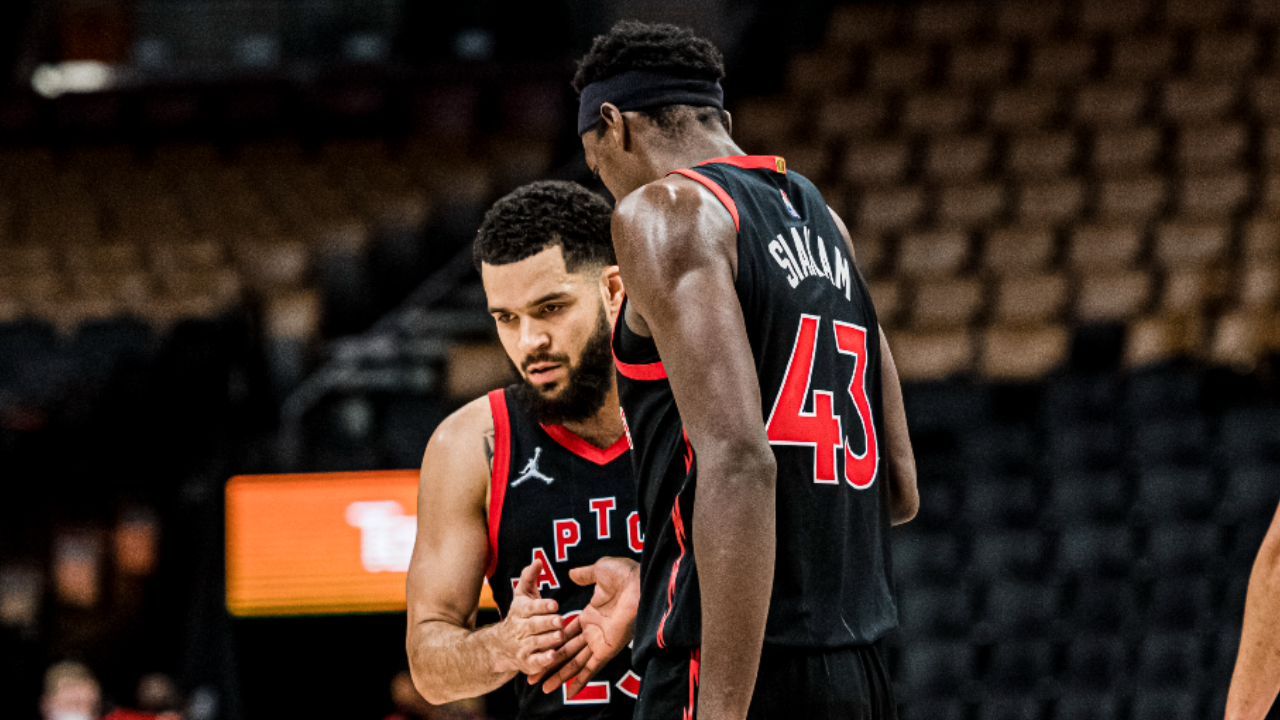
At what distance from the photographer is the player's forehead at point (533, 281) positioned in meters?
2.75

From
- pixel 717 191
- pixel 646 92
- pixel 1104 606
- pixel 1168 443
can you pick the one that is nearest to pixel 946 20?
pixel 1168 443

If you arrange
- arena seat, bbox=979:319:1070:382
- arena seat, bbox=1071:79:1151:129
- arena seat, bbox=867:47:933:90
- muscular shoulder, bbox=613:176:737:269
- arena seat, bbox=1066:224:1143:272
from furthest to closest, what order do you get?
1. arena seat, bbox=867:47:933:90
2. arena seat, bbox=1071:79:1151:129
3. arena seat, bbox=1066:224:1143:272
4. arena seat, bbox=979:319:1070:382
5. muscular shoulder, bbox=613:176:737:269

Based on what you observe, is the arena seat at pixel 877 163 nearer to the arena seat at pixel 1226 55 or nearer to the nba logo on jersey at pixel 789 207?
the arena seat at pixel 1226 55

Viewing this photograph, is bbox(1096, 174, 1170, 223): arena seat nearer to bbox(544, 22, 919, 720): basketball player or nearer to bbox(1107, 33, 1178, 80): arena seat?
→ bbox(1107, 33, 1178, 80): arena seat

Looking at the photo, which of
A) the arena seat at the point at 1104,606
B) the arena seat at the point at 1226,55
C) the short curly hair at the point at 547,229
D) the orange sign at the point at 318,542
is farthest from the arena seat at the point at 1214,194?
the short curly hair at the point at 547,229

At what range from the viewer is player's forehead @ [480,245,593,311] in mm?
2746

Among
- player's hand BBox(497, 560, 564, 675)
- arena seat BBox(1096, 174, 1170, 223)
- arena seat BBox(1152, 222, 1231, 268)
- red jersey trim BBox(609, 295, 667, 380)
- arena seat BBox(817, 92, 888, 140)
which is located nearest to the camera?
red jersey trim BBox(609, 295, 667, 380)

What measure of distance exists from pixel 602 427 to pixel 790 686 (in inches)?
39.0

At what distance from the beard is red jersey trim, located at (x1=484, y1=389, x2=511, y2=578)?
11cm

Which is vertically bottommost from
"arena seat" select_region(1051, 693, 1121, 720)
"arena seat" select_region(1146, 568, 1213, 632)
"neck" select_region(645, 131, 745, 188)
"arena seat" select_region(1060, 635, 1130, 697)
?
"arena seat" select_region(1051, 693, 1121, 720)

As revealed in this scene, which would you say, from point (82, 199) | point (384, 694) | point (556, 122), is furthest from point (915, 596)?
point (82, 199)

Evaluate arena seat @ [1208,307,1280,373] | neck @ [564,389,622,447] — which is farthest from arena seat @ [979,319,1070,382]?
neck @ [564,389,622,447]

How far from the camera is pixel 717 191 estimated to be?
6.70 ft

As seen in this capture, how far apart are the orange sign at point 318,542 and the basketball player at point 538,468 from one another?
14.1 feet
